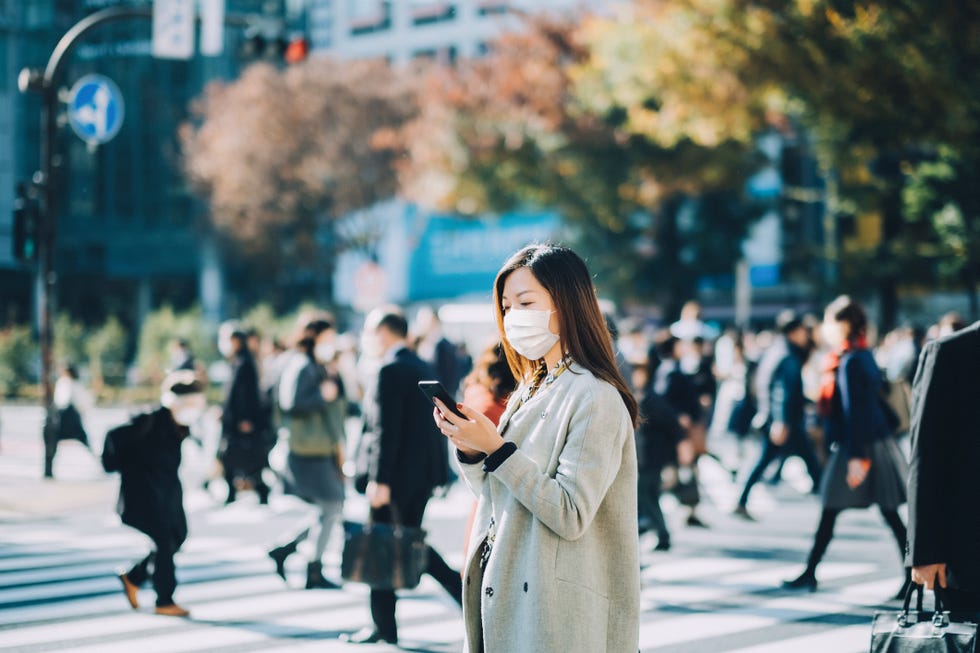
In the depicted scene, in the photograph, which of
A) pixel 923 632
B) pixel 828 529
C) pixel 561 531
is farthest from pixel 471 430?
pixel 828 529

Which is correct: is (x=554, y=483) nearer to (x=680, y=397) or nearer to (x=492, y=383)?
(x=492, y=383)

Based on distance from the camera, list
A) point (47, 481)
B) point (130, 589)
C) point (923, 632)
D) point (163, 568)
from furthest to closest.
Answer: point (47, 481), point (130, 589), point (163, 568), point (923, 632)

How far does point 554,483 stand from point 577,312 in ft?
1.54

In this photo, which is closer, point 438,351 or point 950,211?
point 438,351

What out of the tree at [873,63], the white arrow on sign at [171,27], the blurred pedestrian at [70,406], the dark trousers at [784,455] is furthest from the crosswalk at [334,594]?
the white arrow on sign at [171,27]

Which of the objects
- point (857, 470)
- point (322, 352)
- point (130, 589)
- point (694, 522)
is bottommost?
point (694, 522)

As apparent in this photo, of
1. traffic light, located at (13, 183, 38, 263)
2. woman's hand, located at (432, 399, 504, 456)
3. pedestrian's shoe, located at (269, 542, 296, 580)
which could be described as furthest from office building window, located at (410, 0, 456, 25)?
woman's hand, located at (432, 399, 504, 456)

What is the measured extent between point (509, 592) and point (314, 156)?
36.7m

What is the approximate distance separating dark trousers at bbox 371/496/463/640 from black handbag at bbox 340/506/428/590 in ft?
0.82

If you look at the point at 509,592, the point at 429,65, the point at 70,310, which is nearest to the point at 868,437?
the point at 509,592

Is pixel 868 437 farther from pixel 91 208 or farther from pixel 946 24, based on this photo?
pixel 91 208

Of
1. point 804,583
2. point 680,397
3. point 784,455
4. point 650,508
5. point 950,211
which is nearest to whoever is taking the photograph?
point 804,583

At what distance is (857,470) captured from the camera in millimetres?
7707

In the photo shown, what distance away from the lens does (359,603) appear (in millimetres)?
8016
